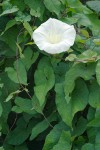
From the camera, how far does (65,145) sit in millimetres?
1276

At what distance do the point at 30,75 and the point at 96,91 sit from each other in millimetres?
359

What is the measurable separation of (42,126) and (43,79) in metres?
0.17

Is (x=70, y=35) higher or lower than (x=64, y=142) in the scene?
higher

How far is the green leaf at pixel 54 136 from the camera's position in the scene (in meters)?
1.32

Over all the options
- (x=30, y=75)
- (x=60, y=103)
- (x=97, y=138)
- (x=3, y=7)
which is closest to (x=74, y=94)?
(x=60, y=103)

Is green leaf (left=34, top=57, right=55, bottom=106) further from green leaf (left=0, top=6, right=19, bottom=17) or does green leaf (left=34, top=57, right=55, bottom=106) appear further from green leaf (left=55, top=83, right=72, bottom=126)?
green leaf (left=0, top=6, right=19, bottom=17)

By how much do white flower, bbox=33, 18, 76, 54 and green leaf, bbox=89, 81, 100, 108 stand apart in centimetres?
16

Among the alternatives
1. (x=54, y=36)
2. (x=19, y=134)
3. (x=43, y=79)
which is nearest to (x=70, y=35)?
(x=54, y=36)

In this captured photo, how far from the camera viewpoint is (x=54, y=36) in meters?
1.41

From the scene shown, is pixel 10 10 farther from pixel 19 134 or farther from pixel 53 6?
pixel 19 134

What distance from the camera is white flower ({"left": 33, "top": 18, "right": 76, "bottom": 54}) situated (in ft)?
4.27

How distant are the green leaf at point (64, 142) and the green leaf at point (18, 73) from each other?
0.24 m

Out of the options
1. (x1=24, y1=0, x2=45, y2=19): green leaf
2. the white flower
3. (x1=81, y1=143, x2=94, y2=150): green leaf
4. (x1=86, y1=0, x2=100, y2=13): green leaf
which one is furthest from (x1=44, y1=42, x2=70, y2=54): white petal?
(x1=86, y1=0, x2=100, y2=13): green leaf

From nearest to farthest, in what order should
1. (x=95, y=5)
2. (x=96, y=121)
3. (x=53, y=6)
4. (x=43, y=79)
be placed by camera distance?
(x=96, y=121)
(x=43, y=79)
(x=53, y=6)
(x=95, y=5)
